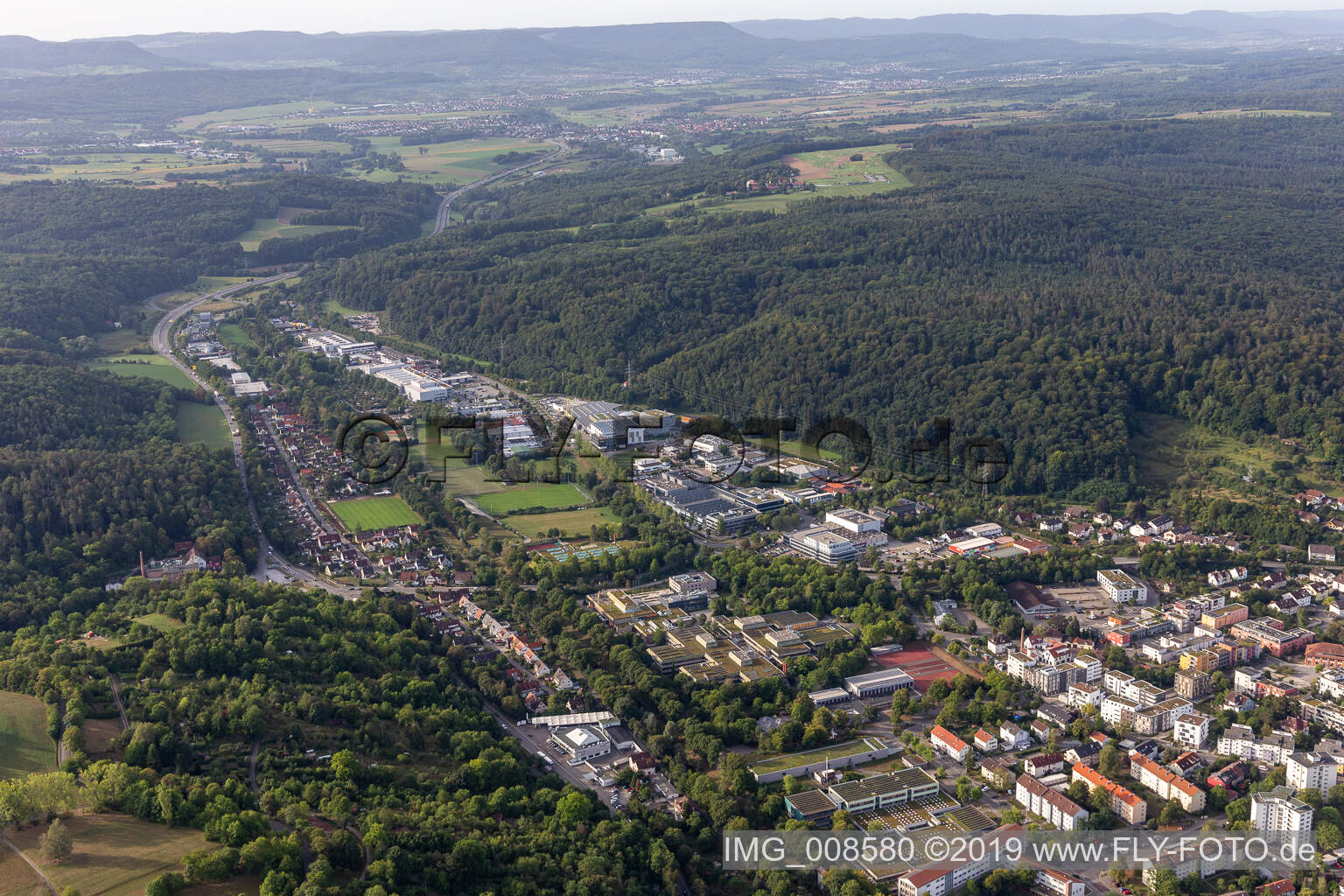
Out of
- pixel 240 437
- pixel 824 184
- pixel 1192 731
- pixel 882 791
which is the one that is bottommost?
pixel 882 791

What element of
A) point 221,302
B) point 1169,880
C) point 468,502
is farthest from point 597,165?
point 1169,880

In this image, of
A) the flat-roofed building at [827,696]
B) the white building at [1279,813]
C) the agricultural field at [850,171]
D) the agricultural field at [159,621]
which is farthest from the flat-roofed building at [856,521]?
the agricultural field at [850,171]

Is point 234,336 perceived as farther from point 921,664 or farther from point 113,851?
point 113,851

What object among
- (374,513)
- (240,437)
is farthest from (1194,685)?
(240,437)

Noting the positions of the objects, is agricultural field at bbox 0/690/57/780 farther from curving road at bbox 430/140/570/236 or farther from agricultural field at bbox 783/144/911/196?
agricultural field at bbox 783/144/911/196

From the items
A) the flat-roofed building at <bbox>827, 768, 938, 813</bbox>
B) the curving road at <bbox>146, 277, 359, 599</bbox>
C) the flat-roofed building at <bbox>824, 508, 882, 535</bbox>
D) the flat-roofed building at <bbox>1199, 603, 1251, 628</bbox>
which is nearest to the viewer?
the flat-roofed building at <bbox>827, 768, 938, 813</bbox>

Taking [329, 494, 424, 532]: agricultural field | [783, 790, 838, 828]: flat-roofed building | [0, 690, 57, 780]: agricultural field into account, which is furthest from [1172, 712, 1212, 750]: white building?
[329, 494, 424, 532]: agricultural field
